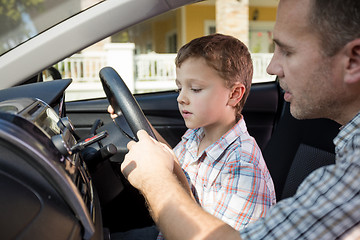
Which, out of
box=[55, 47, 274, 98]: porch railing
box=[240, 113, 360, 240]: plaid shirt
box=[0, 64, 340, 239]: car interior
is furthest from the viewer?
box=[55, 47, 274, 98]: porch railing

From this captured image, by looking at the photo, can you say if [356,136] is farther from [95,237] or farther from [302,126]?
[302,126]

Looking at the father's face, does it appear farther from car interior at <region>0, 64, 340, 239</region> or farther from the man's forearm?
car interior at <region>0, 64, 340, 239</region>

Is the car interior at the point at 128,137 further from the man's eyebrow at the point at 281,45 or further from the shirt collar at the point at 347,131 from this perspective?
the shirt collar at the point at 347,131

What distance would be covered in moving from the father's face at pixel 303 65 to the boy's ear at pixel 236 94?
531mm

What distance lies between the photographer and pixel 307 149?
1.76 meters

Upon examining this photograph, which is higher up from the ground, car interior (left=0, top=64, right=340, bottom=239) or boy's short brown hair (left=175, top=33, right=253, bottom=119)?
boy's short brown hair (left=175, top=33, right=253, bottom=119)

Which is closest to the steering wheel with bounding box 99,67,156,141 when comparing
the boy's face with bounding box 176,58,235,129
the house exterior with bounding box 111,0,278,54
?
the boy's face with bounding box 176,58,235,129

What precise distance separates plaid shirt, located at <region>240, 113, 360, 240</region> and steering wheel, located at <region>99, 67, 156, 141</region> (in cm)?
53

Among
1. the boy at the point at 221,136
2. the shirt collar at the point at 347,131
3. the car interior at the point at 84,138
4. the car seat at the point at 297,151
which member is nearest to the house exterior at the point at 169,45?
the car interior at the point at 84,138

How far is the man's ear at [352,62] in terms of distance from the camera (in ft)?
3.01

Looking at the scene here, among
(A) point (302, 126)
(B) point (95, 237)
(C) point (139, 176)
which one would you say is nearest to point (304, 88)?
(C) point (139, 176)

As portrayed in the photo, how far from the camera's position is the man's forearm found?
93 centimetres

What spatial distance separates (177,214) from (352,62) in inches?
20.8

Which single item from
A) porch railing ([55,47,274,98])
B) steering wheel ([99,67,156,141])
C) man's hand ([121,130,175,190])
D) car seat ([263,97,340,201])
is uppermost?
steering wheel ([99,67,156,141])
